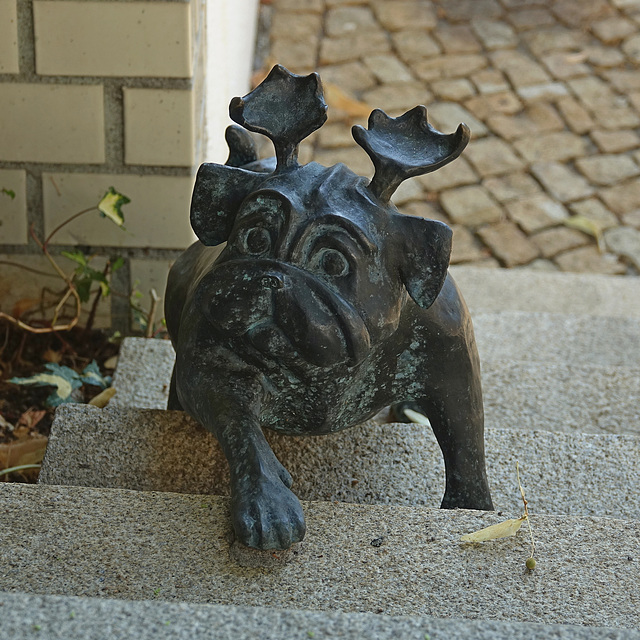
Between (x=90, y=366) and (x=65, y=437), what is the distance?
25.7 inches

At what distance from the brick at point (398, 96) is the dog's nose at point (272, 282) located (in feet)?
11.7

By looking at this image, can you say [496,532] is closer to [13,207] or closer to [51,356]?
[51,356]

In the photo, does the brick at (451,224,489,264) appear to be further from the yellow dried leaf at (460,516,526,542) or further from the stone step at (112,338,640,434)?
the yellow dried leaf at (460,516,526,542)

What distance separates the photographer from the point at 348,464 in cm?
168

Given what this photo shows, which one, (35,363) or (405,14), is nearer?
(35,363)

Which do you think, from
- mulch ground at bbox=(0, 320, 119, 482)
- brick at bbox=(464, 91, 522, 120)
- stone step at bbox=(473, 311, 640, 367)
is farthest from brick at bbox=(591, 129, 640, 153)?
mulch ground at bbox=(0, 320, 119, 482)

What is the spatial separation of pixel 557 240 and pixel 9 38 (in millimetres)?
2727

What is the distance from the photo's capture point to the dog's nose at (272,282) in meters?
1.31

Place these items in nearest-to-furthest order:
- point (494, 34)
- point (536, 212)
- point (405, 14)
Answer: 1. point (536, 212)
2. point (494, 34)
3. point (405, 14)

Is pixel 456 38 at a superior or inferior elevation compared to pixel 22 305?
inferior

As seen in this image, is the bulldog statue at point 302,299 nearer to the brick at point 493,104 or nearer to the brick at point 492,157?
the brick at point 492,157

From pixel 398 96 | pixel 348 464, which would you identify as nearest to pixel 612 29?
pixel 398 96

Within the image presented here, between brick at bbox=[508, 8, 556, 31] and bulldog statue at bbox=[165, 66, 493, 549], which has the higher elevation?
bulldog statue at bbox=[165, 66, 493, 549]

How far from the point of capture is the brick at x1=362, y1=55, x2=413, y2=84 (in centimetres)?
500
